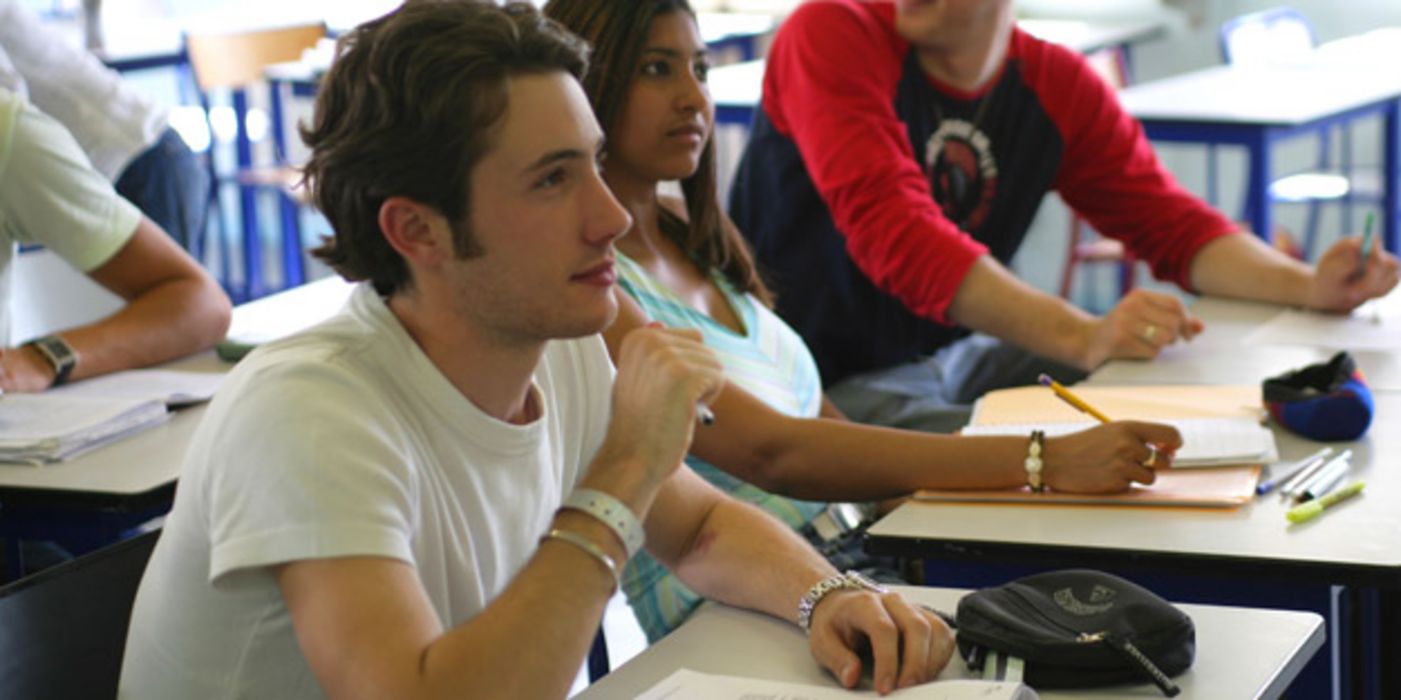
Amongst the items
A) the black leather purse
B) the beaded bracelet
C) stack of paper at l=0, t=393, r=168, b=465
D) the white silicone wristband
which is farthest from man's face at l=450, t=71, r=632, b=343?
stack of paper at l=0, t=393, r=168, b=465

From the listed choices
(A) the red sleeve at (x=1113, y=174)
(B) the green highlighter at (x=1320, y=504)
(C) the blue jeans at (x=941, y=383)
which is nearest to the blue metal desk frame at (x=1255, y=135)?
(A) the red sleeve at (x=1113, y=174)

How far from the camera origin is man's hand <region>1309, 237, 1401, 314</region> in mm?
2654

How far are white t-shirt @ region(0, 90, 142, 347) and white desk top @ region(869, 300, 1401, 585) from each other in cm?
121

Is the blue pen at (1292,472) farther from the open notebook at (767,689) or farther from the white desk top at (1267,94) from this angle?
the white desk top at (1267,94)

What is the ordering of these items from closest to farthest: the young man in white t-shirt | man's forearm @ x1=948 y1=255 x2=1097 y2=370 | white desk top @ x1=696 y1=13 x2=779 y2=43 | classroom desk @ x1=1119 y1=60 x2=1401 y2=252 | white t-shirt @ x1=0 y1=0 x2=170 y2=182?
the young man in white t-shirt, man's forearm @ x1=948 y1=255 x2=1097 y2=370, white t-shirt @ x1=0 y1=0 x2=170 y2=182, classroom desk @ x1=1119 y1=60 x2=1401 y2=252, white desk top @ x1=696 y1=13 x2=779 y2=43

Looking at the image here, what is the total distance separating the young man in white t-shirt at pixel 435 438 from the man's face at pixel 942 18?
140cm

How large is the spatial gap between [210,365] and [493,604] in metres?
1.36

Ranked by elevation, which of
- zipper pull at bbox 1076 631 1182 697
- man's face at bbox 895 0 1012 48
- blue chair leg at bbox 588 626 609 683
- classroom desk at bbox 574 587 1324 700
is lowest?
blue chair leg at bbox 588 626 609 683

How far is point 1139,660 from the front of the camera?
4.39 feet

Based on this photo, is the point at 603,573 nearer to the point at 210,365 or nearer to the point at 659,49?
the point at 659,49

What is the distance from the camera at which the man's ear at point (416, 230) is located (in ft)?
4.36

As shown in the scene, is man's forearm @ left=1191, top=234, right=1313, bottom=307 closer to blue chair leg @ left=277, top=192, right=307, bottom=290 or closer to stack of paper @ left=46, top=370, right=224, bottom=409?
stack of paper @ left=46, top=370, right=224, bottom=409

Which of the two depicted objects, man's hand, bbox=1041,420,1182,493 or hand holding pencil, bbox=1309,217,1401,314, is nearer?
man's hand, bbox=1041,420,1182,493

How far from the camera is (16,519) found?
6.55 feet
